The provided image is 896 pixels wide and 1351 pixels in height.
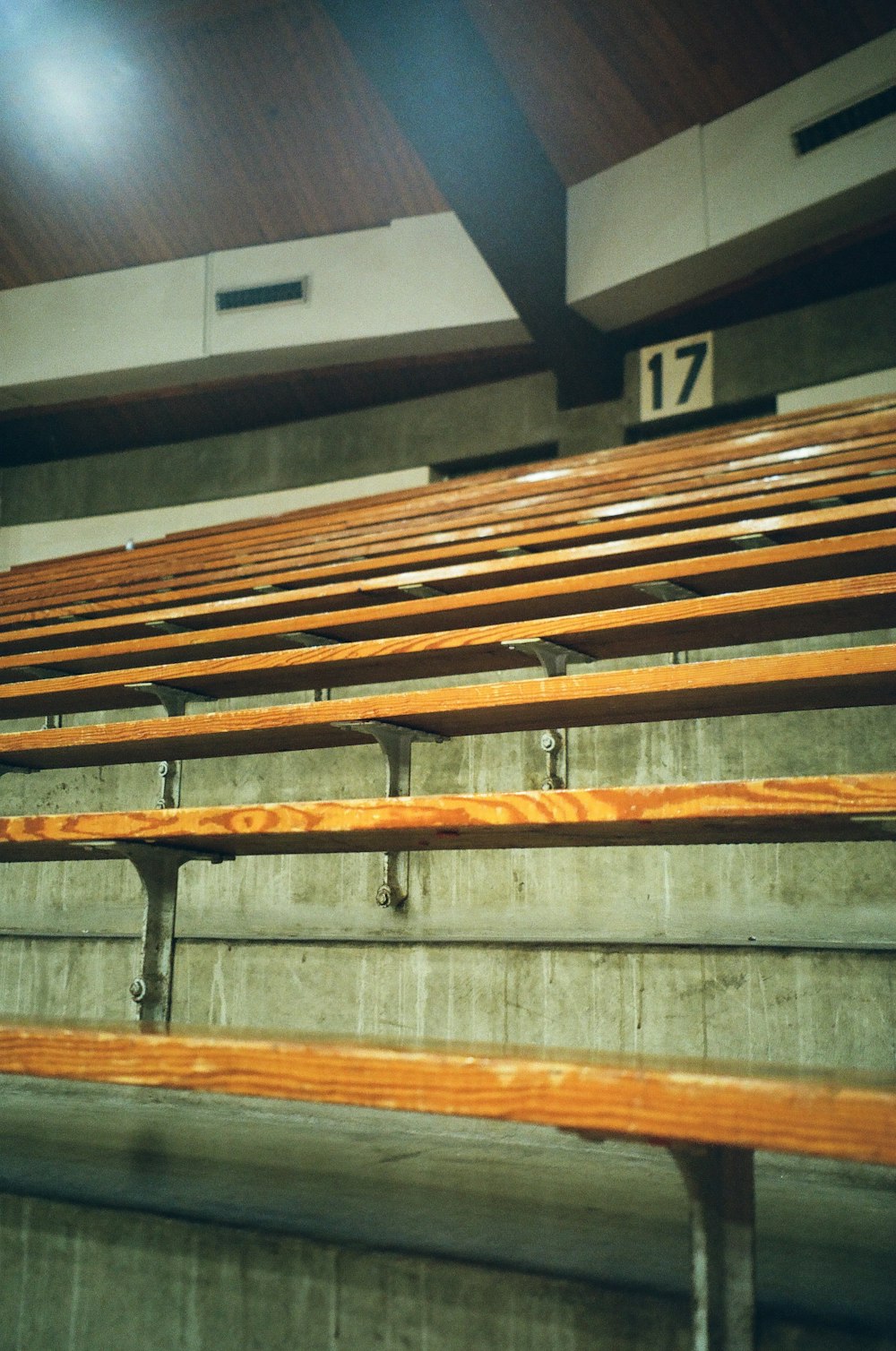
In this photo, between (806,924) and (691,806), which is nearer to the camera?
(691,806)

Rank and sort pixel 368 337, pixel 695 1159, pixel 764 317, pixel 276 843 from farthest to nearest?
1. pixel 368 337
2. pixel 764 317
3. pixel 276 843
4. pixel 695 1159

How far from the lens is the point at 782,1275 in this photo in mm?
510

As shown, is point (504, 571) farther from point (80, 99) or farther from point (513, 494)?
point (80, 99)

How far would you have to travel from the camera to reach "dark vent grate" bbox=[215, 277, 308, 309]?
8.05 feet

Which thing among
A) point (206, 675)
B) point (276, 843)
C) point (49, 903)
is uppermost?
point (206, 675)

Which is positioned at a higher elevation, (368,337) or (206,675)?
(368,337)

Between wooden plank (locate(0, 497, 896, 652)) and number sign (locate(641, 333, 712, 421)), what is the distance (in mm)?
957

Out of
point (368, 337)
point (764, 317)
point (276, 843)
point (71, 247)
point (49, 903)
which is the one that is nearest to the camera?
point (276, 843)

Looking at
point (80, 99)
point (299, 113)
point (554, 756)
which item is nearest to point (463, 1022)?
point (554, 756)

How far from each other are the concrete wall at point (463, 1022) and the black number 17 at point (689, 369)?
0.91ft

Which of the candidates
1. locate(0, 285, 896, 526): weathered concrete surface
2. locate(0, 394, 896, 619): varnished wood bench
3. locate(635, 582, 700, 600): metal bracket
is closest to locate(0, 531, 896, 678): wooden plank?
locate(635, 582, 700, 600): metal bracket

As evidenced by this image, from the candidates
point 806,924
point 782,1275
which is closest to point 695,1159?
point 782,1275

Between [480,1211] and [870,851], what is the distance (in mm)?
558

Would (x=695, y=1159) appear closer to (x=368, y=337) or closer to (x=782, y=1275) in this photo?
(x=782, y=1275)
